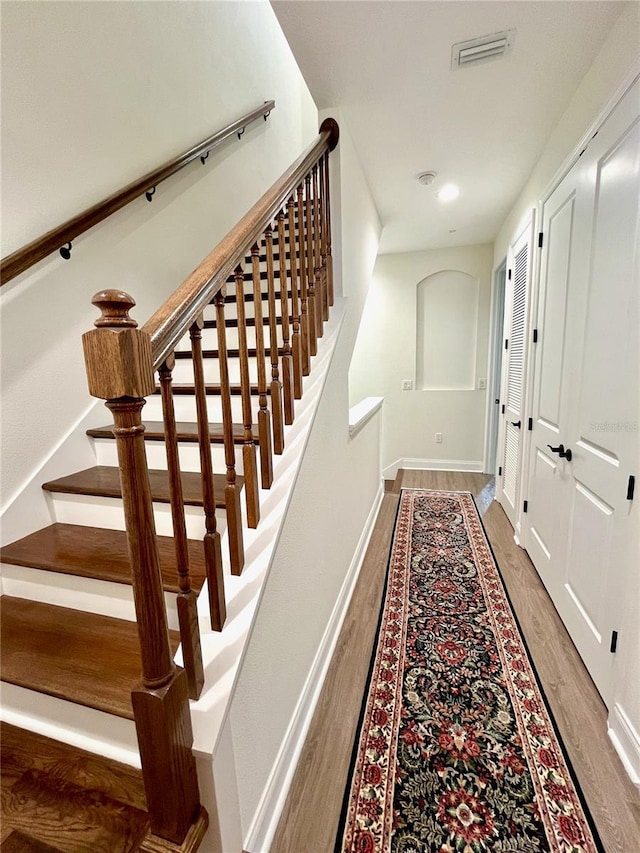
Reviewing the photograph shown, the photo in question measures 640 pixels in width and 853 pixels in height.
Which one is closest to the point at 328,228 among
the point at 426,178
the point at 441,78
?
the point at 441,78

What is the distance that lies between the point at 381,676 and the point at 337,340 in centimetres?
157

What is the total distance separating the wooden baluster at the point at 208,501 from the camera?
889 millimetres

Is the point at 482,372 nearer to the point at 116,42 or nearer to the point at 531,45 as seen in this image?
the point at 531,45

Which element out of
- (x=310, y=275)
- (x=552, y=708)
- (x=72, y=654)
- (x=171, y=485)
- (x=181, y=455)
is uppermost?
(x=310, y=275)

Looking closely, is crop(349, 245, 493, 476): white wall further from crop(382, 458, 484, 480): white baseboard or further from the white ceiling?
the white ceiling

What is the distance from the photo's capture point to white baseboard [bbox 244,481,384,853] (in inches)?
42.8

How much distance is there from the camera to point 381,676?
1.69 m

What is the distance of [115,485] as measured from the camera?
1.49 m

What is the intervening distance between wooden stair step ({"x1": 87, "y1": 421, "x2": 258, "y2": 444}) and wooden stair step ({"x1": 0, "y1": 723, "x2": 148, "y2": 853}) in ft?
2.93

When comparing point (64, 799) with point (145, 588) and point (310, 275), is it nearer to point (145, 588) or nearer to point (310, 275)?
point (145, 588)

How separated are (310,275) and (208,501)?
47.0 inches

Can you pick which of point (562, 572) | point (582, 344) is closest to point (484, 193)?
point (582, 344)

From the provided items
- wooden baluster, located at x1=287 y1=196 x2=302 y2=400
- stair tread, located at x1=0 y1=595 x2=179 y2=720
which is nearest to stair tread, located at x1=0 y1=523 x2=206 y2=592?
stair tread, located at x1=0 y1=595 x2=179 y2=720

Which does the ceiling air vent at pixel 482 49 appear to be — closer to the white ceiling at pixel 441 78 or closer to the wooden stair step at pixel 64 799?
the white ceiling at pixel 441 78
